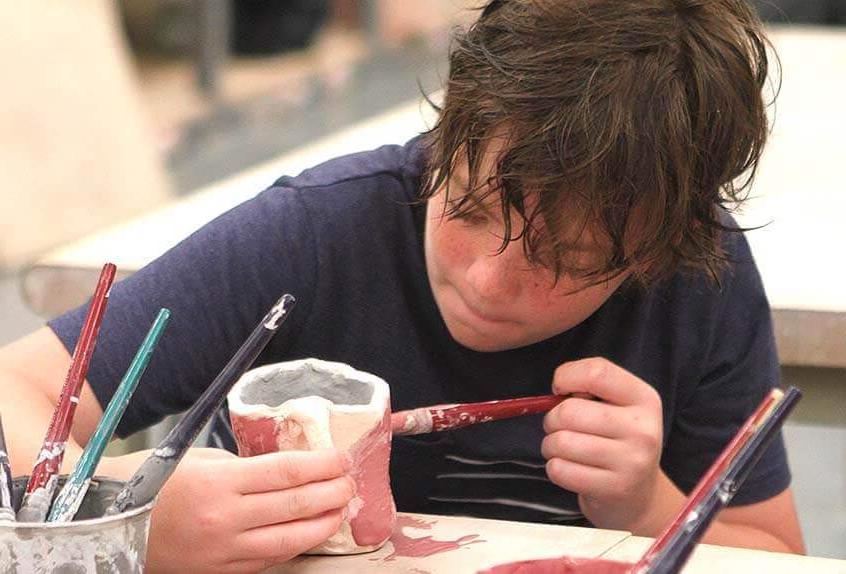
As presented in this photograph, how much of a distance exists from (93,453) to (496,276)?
31 centimetres

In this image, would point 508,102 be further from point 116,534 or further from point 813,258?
point 813,258

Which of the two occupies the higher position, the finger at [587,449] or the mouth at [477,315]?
the mouth at [477,315]

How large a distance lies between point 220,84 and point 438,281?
4.05 m

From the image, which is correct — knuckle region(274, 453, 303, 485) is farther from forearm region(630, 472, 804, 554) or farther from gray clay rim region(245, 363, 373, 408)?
forearm region(630, 472, 804, 554)

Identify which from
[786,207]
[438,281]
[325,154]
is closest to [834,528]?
[786,207]

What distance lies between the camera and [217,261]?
0.99 meters

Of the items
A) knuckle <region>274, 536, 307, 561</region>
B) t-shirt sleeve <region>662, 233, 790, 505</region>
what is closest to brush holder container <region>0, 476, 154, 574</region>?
knuckle <region>274, 536, 307, 561</region>

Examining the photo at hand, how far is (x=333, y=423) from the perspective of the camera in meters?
0.77

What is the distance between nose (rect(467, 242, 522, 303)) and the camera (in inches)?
34.3

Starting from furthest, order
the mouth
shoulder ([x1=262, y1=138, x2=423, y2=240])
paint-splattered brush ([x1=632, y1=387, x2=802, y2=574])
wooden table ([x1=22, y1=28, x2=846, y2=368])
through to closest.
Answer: wooden table ([x1=22, y1=28, x2=846, y2=368]) → shoulder ([x1=262, y1=138, x2=423, y2=240]) → the mouth → paint-splattered brush ([x1=632, y1=387, x2=802, y2=574])

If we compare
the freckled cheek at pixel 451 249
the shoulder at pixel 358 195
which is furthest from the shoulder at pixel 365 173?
Answer: the freckled cheek at pixel 451 249

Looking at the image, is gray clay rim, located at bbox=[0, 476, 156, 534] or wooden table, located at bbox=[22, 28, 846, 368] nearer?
gray clay rim, located at bbox=[0, 476, 156, 534]

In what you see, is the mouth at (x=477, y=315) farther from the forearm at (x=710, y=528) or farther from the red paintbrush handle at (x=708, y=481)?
the red paintbrush handle at (x=708, y=481)

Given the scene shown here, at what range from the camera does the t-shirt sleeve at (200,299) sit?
3.10ft
